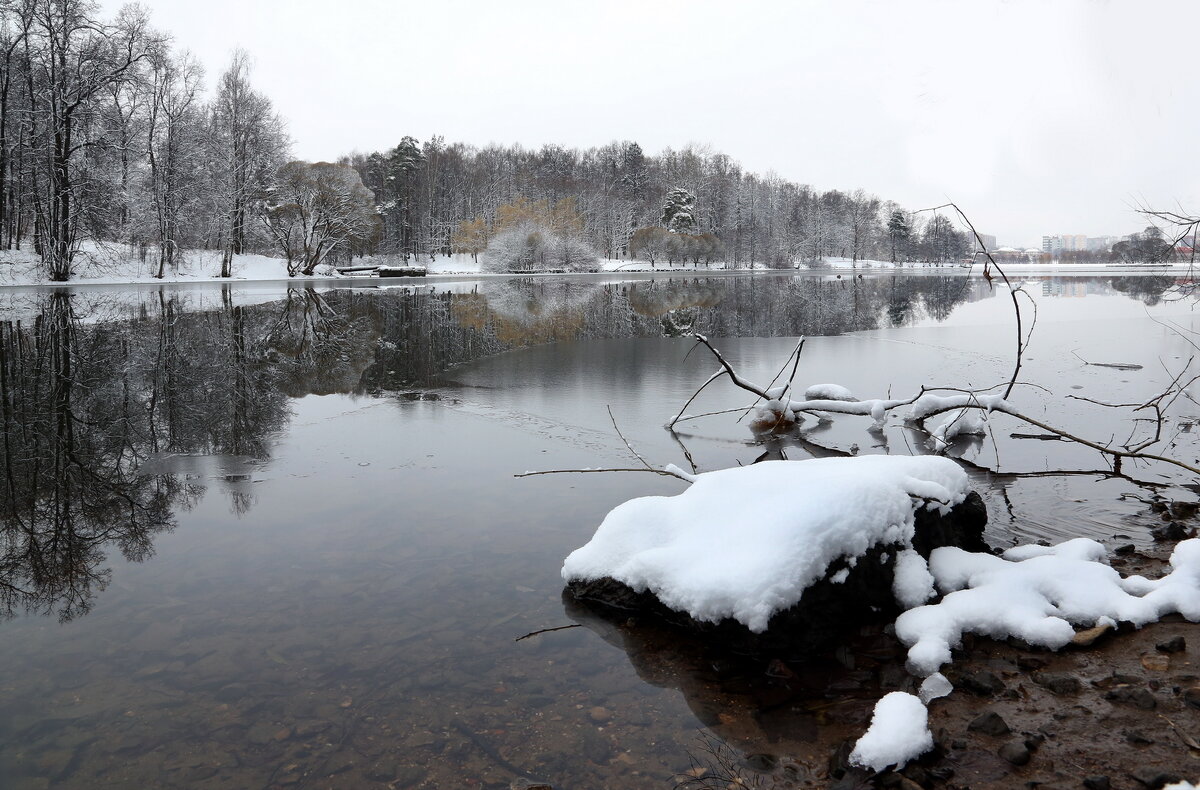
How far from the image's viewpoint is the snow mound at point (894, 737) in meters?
3.11

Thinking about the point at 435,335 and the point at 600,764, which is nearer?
the point at 600,764

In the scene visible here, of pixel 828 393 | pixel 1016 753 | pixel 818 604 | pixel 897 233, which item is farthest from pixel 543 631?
pixel 897 233

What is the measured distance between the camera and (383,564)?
5.19 meters

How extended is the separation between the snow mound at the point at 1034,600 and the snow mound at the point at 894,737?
619 millimetres

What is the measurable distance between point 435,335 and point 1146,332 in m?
17.8

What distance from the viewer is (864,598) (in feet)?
14.5

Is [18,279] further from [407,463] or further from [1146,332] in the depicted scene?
[1146,332]

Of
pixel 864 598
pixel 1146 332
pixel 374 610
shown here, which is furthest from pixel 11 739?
pixel 1146 332

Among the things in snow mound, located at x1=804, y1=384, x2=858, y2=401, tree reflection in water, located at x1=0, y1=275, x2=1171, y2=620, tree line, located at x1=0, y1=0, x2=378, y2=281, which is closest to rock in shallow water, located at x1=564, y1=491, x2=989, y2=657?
tree reflection in water, located at x1=0, y1=275, x2=1171, y2=620

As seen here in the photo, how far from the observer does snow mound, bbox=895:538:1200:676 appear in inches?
161

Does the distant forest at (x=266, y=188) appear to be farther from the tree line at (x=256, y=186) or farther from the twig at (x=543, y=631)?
the twig at (x=543, y=631)

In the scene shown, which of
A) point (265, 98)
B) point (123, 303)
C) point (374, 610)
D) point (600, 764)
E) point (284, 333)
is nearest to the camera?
point (600, 764)

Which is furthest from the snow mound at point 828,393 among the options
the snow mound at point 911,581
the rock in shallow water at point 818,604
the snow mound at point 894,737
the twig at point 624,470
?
the snow mound at point 894,737

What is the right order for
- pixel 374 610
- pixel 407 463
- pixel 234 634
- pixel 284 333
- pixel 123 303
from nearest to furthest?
pixel 234 634
pixel 374 610
pixel 407 463
pixel 284 333
pixel 123 303
